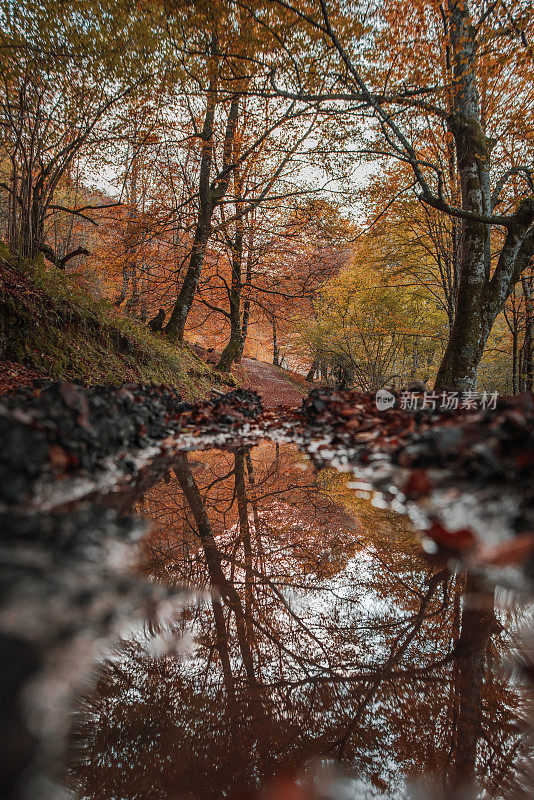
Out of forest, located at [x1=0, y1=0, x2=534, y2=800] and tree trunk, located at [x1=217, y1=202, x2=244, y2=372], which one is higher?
tree trunk, located at [x1=217, y1=202, x2=244, y2=372]

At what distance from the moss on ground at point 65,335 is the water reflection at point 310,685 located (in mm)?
4385

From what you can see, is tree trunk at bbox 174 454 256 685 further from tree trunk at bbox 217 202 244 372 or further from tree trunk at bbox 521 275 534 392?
tree trunk at bbox 521 275 534 392

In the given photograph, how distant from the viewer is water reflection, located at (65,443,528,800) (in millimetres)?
636

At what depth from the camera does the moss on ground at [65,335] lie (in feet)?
15.0

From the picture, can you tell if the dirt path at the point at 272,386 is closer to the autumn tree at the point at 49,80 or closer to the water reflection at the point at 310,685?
the autumn tree at the point at 49,80

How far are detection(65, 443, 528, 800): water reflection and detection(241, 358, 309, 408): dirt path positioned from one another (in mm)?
11572

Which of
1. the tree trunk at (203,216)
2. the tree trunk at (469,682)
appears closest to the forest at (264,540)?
the tree trunk at (469,682)

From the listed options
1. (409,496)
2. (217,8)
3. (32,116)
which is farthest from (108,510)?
(217,8)

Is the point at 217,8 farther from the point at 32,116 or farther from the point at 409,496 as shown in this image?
the point at 409,496

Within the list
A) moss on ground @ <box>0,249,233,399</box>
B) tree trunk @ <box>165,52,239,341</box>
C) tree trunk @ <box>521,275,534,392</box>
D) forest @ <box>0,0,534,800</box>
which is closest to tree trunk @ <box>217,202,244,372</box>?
tree trunk @ <box>165,52,239,341</box>

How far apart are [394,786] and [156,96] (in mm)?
10177
